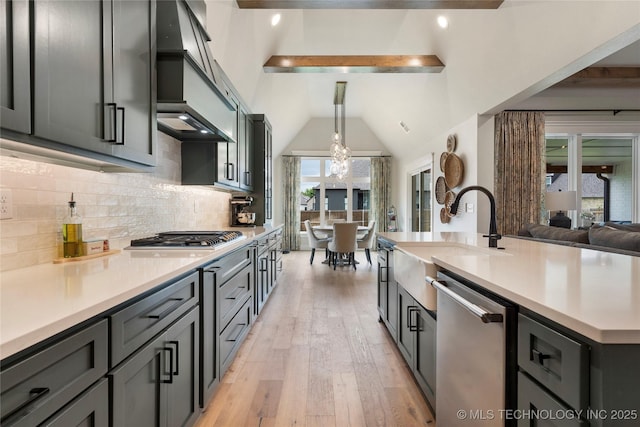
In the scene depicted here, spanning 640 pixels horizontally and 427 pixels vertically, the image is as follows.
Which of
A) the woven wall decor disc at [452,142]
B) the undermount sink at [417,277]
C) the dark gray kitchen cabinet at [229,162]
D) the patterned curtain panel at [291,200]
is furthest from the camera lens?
the patterned curtain panel at [291,200]

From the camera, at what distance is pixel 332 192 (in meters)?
8.76

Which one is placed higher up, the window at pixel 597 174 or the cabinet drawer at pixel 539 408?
the window at pixel 597 174

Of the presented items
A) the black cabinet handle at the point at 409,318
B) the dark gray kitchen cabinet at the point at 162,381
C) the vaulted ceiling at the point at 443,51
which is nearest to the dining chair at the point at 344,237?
the vaulted ceiling at the point at 443,51

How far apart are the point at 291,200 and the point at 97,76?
22.8 feet

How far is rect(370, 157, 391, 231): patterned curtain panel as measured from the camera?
834 cm

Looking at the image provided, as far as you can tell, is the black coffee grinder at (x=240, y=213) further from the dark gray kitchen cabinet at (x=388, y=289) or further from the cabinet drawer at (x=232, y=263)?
Result: the dark gray kitchen cabinet at (x=388, y=289)

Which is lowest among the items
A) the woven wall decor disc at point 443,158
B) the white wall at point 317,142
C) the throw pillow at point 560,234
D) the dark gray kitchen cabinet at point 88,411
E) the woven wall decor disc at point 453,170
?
the dark gray kitchen cabinet at point 88,411

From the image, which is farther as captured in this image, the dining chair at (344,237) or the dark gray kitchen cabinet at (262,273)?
the dining chair at (344,237)

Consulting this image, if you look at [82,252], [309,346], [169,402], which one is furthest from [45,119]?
[309,346]

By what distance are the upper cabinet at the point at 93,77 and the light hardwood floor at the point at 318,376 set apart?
153 centimetres

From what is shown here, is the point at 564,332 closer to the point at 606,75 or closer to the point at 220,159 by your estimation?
the point at 220,159

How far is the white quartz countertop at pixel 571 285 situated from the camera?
65 cm

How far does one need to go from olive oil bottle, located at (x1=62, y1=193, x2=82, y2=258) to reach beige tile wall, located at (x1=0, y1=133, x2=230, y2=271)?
3 cm

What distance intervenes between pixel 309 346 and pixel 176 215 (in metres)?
1.61
